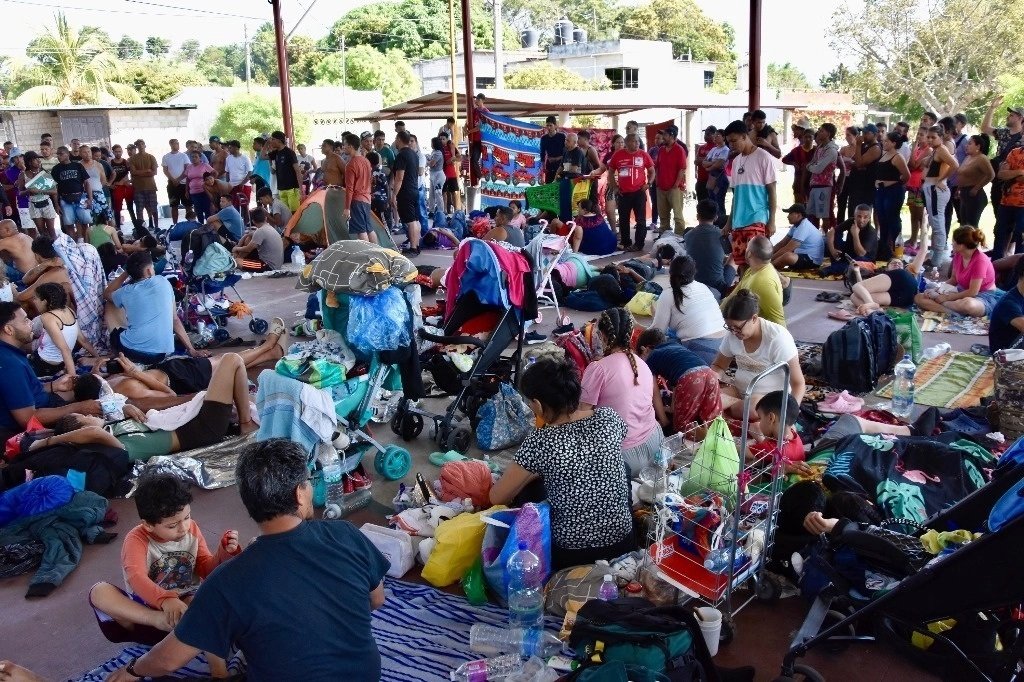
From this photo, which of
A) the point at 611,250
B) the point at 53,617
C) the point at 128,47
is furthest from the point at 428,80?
the point at 53,617

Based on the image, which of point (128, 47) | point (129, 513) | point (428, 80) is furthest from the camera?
point (128, 47)

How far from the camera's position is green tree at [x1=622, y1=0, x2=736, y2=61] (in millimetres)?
58906

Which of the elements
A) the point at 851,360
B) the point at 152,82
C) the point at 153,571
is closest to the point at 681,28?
the point at 152,82

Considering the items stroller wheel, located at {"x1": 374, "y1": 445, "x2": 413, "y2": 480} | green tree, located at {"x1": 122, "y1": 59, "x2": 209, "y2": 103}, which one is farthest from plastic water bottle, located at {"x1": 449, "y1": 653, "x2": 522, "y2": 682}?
green tree, located at {"x1": 122, "y1": 59, "x2": 209, "y2": 103}

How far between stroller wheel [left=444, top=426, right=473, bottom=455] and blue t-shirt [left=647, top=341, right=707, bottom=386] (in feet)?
4.34

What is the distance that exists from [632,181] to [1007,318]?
22.3 feet

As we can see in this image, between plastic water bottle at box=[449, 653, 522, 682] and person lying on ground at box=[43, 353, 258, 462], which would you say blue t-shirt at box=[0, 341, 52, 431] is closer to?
person lying on ground at box=[43, 353, 258, 462]

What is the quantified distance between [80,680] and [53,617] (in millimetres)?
639

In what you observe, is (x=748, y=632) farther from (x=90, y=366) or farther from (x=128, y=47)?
(x=128, y=47)

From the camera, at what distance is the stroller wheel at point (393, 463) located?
5500 mm

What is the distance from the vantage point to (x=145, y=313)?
23.3ft

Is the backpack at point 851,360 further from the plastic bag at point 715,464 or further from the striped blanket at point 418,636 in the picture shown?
the striped blanket at point 418,636

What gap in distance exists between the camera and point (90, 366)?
768 centimetres

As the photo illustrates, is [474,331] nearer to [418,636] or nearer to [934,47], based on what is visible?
[418,636]
